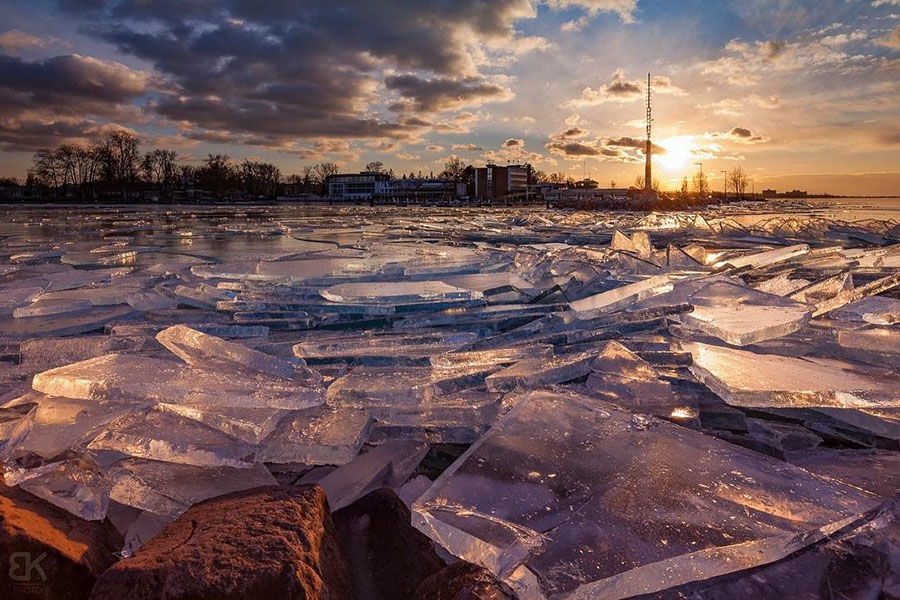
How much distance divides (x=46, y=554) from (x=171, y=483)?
35 cm

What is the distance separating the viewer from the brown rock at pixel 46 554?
3.70 ft

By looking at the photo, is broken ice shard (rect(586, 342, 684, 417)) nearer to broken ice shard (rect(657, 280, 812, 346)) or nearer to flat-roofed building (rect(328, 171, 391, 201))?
broken ice shard (rect(657, 280, 812, 346))

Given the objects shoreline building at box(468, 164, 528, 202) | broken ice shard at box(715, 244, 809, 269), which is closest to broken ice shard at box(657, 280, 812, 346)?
broken ice shard at box(715, 244, 809, 269)

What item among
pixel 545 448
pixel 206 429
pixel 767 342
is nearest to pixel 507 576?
pixel 545 448

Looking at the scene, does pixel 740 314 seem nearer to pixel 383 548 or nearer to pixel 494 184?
pixel 383 548

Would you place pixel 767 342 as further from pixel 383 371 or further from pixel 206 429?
pixel 206 429

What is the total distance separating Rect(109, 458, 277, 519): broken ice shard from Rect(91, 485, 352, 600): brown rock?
0.17 m

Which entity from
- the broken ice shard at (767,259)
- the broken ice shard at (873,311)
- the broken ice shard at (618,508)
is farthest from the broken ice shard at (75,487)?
the broken ice shard at (767,259)

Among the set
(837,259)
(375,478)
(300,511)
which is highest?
(837,259)

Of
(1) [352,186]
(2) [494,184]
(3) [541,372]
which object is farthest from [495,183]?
(3) [541,372]

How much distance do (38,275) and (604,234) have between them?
8486 mm

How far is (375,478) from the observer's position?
163 cm

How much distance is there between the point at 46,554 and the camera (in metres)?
1.17

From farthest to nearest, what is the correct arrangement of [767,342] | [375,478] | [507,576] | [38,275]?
[38,275]
[767,342]
[375,478]
[507,576]
